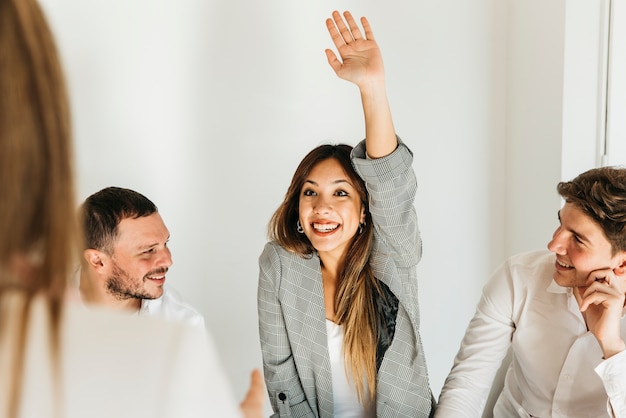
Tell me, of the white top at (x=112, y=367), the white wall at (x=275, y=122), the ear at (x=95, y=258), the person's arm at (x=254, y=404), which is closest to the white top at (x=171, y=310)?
the ear at (x=95, y=258)

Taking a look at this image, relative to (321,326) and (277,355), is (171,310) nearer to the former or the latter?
(277,355)

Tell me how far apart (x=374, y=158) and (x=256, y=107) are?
770 millimetres

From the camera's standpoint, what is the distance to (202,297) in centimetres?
245

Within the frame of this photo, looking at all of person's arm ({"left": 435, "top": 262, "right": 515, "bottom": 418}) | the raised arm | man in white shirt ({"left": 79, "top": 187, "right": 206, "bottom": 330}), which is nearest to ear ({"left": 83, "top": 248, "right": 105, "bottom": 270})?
man in white shirt ({"left": 79, "top": 187, "right": 206, "bottom": 330})

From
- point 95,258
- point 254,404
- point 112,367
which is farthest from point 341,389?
point 112,367

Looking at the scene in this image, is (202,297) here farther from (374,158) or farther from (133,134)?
(374,158)

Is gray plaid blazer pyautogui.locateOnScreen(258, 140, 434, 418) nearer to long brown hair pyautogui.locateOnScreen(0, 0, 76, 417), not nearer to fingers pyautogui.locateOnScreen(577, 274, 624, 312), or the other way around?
fingers pyautogui.locateOnScreen(577, 274, 624, 312)

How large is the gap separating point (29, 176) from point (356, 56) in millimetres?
1382

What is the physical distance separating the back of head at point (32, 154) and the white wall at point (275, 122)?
5.00 ft

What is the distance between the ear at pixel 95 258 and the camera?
79.1 inches

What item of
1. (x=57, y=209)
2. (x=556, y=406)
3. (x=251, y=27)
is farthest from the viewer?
(x=251, y=27)

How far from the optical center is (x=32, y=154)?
523mm

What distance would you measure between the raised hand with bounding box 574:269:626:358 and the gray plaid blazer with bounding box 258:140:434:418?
0.42 meters

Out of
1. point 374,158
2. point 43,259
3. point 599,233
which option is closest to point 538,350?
point 599,233
